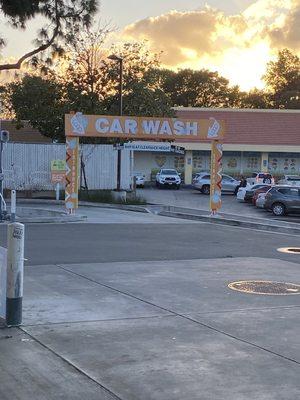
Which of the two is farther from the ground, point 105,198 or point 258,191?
point 258,191

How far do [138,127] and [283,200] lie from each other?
8.36m

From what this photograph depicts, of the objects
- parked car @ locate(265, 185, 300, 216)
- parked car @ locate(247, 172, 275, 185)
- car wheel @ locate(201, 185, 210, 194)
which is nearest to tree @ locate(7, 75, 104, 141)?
car wheel @ locate(201, 185, 210, 194)

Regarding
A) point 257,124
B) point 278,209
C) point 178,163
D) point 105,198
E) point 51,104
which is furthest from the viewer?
point 178,163

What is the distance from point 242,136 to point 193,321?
46.4 metres

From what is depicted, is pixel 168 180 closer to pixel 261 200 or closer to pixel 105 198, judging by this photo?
pixel 105 198

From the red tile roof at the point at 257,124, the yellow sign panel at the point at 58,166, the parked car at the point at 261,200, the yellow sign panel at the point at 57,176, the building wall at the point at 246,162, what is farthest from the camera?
the building wall at the point at 246,162

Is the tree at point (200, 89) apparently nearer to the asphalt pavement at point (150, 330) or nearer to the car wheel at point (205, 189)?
the car wheel at point (205, 189)

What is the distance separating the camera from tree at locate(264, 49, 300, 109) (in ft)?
258

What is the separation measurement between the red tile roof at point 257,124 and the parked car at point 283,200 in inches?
925

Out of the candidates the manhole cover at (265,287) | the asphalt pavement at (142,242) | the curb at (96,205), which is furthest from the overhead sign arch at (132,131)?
the manhole cover at (265,287)

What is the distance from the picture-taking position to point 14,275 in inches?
277

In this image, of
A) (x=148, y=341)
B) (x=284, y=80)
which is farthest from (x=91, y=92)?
(x=284, y=80)

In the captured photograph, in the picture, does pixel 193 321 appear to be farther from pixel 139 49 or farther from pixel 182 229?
pixel 139 49

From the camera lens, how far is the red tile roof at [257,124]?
52.5 m
